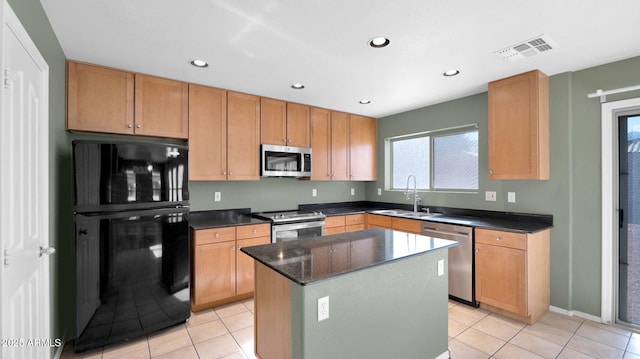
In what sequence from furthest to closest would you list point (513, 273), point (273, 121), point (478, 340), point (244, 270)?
point (273, 121), point (244, 270), point (513, 273), point (478, 340)

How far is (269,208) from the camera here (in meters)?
4.12

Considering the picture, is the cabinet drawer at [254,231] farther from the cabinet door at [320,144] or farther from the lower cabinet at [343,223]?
the cabinet door at [320,144]

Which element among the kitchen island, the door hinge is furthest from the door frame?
the door hinge

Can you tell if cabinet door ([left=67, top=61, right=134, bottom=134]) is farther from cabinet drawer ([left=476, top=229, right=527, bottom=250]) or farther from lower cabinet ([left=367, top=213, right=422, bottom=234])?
cabinet drawer ([left=476, top=229, right=527, bottom=250])

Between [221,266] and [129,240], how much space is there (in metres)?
0.94

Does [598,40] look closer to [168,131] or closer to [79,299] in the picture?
[168,131]

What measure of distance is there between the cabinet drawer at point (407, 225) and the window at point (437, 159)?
842mm

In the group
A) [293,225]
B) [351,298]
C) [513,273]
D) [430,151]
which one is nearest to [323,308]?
[351,298]

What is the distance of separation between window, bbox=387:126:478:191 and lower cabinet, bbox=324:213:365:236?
98cm

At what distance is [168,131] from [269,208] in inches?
64.8

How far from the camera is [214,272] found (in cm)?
305

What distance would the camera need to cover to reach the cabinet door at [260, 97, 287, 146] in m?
3.71

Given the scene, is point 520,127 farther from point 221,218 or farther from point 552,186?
point 221,218

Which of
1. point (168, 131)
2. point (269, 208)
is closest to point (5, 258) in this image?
point (168, 131)
